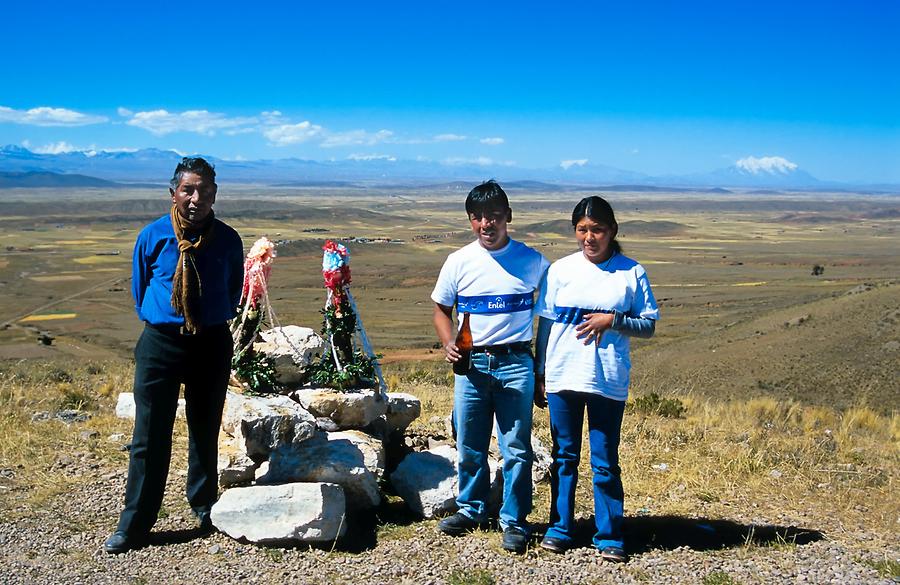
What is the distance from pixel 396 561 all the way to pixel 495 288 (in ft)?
5.75

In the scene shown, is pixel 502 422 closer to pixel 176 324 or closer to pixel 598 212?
pixel 598 212

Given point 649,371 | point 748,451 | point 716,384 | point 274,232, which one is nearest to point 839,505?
point 748,451

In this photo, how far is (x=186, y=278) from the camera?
4.53 m

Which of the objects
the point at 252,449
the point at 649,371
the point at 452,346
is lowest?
the point at 649,371

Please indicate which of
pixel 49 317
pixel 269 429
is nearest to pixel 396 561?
pixel 269 429

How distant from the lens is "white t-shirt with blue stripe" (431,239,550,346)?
14.9ft

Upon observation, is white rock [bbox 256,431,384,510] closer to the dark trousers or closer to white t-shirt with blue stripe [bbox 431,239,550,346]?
the dark trousers

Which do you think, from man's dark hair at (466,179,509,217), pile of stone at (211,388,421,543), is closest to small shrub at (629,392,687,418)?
pile of stone at (211,388,421,543)

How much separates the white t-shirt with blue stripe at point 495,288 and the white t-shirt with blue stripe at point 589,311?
0.11 m

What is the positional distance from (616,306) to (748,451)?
332cm

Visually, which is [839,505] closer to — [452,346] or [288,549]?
[452,346]

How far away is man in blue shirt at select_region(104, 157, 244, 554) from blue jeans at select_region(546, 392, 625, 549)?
2.10 meters

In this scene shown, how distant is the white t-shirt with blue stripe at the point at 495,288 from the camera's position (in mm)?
4535

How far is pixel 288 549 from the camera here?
4.85 meters
